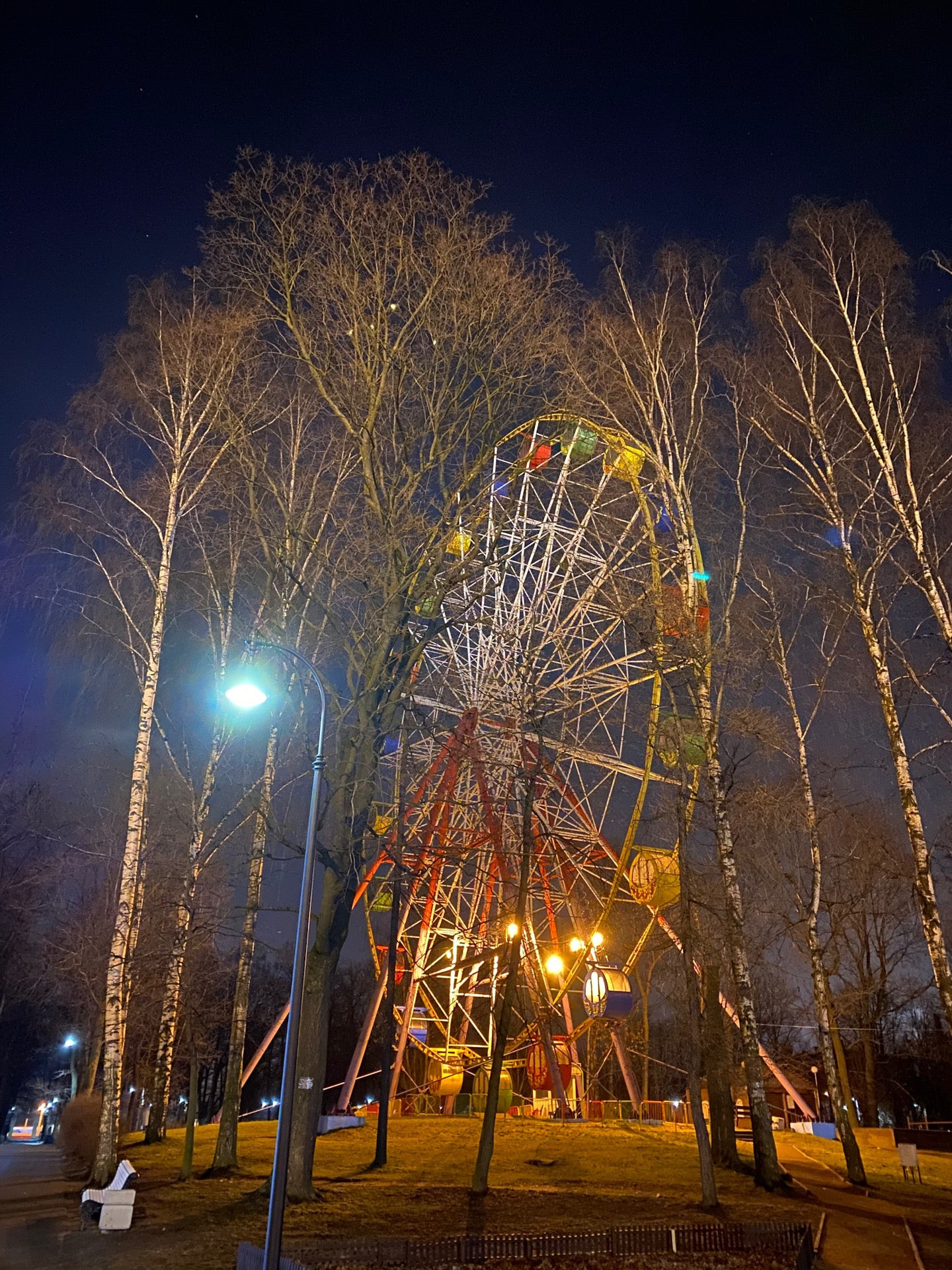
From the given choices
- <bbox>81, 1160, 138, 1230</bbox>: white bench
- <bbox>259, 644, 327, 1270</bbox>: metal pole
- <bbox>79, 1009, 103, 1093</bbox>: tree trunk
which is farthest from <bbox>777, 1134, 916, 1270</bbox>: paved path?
<bbox>79, 1009, 103, 1093</bbox>: tree trunk

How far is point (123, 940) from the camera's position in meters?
15.7

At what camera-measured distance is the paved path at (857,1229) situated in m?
11.3

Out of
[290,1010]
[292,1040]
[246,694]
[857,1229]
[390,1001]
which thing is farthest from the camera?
[390,1001]

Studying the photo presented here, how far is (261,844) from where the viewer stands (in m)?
17.8

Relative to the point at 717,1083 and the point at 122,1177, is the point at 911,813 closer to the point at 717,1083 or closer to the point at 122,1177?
the point at 717,1083

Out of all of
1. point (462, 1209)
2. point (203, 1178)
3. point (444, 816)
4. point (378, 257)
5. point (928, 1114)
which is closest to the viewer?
point (462, 1209)

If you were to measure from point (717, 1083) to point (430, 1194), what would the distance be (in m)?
7.11

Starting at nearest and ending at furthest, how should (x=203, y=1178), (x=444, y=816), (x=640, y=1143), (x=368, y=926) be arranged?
(x=203, y=1178)
(x=640, y=1143)
(x=444, y=816)
(x=368, y=926)

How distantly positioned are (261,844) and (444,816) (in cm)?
1116

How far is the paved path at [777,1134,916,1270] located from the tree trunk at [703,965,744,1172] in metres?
1.33

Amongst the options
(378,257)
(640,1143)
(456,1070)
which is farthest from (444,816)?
(378,257)

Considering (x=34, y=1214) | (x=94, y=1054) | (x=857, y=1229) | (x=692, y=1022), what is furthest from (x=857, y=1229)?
(x=94, y=1054)

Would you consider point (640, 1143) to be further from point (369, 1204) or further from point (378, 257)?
point (378, 257)

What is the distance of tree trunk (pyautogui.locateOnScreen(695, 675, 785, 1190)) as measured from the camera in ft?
50.8
